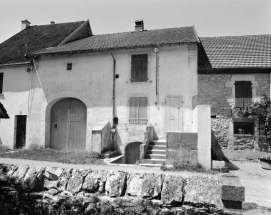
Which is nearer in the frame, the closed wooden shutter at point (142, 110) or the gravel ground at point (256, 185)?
the gravel ground at point (256, 185)

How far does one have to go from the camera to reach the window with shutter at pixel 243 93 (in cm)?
1181

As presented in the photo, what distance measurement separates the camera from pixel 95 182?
335 cm

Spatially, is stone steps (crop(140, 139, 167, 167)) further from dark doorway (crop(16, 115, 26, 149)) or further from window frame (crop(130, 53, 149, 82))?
dark doorway (crop(16, 115, 26, 149))

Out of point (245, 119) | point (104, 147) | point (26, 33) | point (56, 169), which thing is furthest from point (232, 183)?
point (26, 33)

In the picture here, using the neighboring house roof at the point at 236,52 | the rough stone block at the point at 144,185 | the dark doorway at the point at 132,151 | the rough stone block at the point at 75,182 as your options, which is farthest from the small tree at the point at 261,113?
the rough stone block at the point at 75,182

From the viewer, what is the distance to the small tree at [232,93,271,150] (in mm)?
11320

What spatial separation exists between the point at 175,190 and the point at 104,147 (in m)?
8.70

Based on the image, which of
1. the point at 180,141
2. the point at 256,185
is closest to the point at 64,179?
the point at 180,141

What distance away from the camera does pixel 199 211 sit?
9.41 feet

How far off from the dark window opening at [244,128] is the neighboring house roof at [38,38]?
1276 centimetres

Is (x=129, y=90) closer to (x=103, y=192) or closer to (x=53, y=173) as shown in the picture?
(x=53, y=173)

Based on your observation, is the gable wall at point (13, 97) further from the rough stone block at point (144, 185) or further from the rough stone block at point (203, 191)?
the rough stone block at point (203, 191)

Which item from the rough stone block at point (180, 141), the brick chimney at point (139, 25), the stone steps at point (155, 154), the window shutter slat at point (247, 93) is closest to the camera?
the rough stone block at point (180, 141)

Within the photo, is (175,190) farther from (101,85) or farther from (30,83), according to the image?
(30,83)
